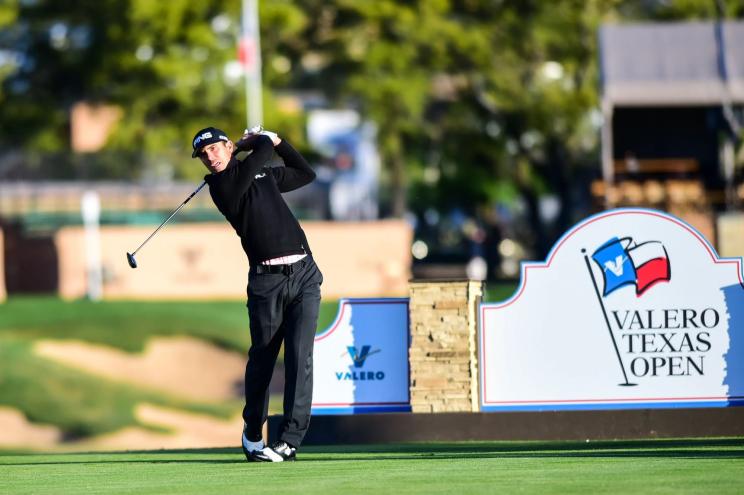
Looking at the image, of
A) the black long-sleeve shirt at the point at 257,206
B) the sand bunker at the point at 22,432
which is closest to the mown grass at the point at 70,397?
the sand bunker at the point at 22,432

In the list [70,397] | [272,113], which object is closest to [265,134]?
[70,397]

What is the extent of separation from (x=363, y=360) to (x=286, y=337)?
1.98 m

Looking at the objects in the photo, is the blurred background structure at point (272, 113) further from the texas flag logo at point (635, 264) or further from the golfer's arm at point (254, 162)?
the golfer's arm at point (254, 162)

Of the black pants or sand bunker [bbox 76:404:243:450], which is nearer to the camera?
the black pants

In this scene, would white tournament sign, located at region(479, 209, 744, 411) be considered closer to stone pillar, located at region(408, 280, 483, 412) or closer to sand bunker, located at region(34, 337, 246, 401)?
stone pillar, located at region(408, 280, 483, 412)

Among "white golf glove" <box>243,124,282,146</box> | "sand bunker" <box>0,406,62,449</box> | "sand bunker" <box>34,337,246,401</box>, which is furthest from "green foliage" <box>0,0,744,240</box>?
"white golf glove" <box>243,124,282,146</box>

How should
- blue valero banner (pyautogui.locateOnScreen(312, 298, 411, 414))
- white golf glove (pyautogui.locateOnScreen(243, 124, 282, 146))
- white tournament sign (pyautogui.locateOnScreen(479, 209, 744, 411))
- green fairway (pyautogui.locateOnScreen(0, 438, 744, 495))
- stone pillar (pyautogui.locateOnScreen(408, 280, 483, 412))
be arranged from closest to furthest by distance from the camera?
green fairway (pyautogui.locateOnScreen(0, 438, 744, 495)) < white golf glove (pyautogui.locateOnScreen(243, 124, 282, 146)) < white tournament sign (pyautogui.locateOnScreen(479, 209, 744, 411)) < stone pillar (pyautogui.locateOnScreen(408, 280, 483, 412)) < blue valero banner (pyautogui.locateOnScreen(312, 298, 411, 414))

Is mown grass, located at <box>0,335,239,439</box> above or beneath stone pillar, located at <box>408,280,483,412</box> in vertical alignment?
beneath

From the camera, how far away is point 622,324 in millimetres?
10828

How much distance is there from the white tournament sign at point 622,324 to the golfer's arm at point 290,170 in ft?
6.92

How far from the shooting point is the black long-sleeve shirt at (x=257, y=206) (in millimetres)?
9039

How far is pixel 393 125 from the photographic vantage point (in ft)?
127

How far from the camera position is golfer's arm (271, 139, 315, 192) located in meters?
9.40

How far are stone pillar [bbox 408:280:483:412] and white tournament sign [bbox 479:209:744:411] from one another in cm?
12
